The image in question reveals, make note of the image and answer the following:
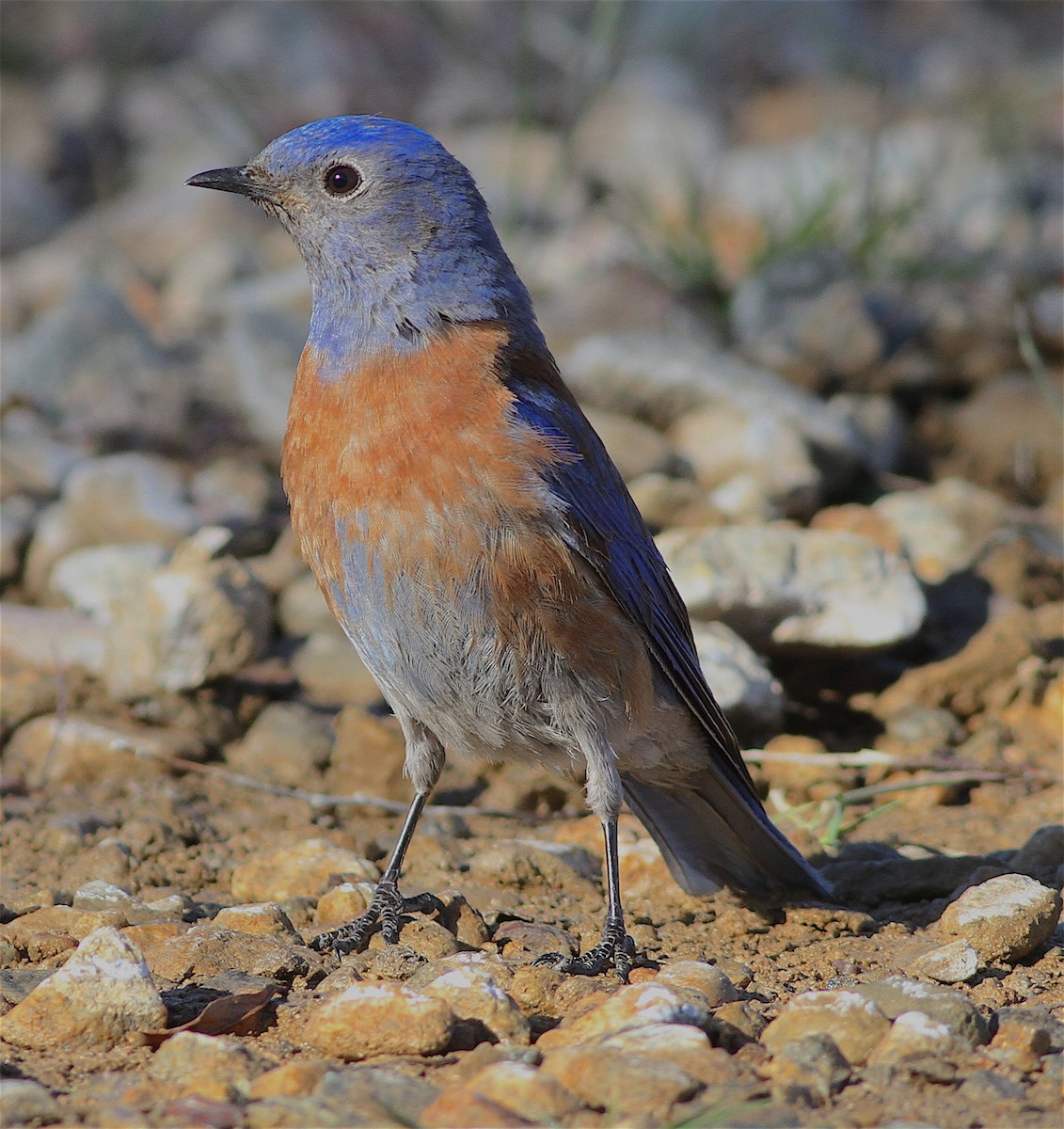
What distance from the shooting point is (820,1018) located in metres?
3.47

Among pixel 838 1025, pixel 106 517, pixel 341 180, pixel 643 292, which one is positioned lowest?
pixel 838 1025

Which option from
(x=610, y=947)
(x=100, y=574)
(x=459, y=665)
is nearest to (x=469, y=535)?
(x=459, y=665)

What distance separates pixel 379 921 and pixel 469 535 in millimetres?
1153

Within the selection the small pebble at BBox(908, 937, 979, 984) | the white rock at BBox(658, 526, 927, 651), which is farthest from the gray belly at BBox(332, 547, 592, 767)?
the white rock at BBox(658, 526, 927, 651)

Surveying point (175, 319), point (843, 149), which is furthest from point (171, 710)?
point (843, 149)

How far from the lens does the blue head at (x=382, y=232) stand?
477cm

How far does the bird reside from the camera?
14.4ft

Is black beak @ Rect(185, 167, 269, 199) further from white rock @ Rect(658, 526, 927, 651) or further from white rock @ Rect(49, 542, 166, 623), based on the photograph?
white rock @ Rect(658, 526, 927, 651)

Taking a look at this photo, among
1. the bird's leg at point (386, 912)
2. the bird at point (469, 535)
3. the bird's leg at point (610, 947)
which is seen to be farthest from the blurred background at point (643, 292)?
the bird's leg at point (386, 912)

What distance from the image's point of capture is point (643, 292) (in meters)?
9.49

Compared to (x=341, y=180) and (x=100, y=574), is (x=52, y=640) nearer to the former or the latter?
(x=100, y=574)

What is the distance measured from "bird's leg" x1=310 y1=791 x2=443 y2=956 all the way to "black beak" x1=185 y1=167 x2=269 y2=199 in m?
2.05

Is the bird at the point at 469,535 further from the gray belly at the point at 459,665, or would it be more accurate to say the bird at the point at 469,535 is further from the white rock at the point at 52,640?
the white rock at the point at 52,640

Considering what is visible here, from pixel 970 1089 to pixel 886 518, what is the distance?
4410 mm
